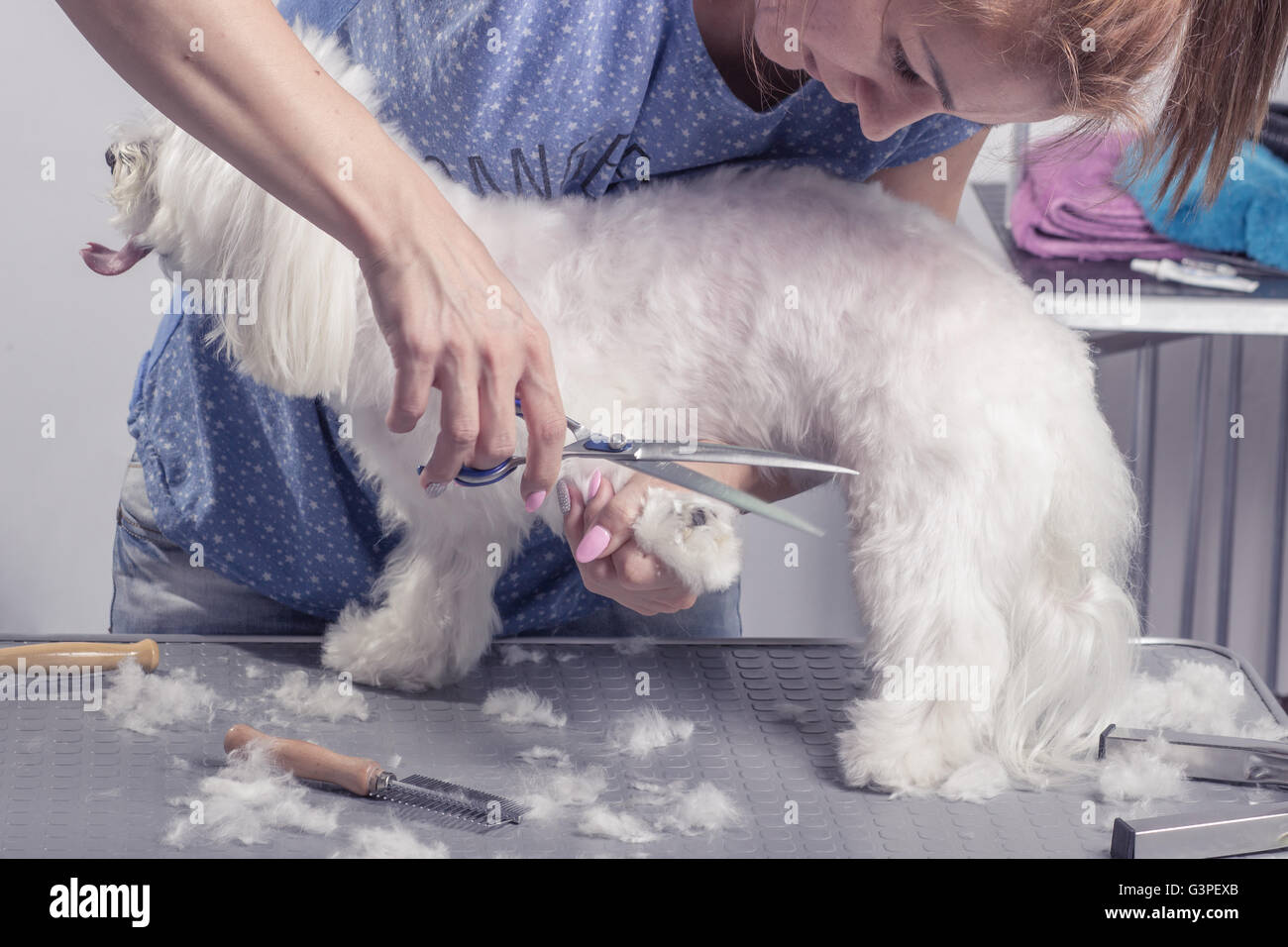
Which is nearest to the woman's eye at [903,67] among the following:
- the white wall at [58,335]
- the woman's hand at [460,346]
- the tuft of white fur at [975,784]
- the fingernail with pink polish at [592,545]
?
the woman's hand at [460,346]

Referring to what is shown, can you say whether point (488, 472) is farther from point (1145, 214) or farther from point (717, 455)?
point (1145, 214)

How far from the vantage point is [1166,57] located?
30.6 inches

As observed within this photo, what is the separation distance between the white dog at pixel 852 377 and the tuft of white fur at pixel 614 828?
0.58ft

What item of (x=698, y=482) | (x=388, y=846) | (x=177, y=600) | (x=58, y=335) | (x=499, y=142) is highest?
A: (x=499, y=142)

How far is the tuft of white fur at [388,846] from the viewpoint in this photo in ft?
2.67

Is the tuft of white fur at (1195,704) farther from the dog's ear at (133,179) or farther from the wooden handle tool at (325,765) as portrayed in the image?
the dog's ear at (133,179)

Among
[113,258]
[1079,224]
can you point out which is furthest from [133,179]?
[1079,224]

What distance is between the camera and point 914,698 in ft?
3.21

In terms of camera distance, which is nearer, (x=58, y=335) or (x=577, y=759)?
(x=577, y=759)

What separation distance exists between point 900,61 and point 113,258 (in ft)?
2.08

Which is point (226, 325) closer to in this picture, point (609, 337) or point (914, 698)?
point (609, 337)

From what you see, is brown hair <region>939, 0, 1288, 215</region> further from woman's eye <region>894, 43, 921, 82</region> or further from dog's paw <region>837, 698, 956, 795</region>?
dog's paw <region>837, 698, 956, 795</region>
